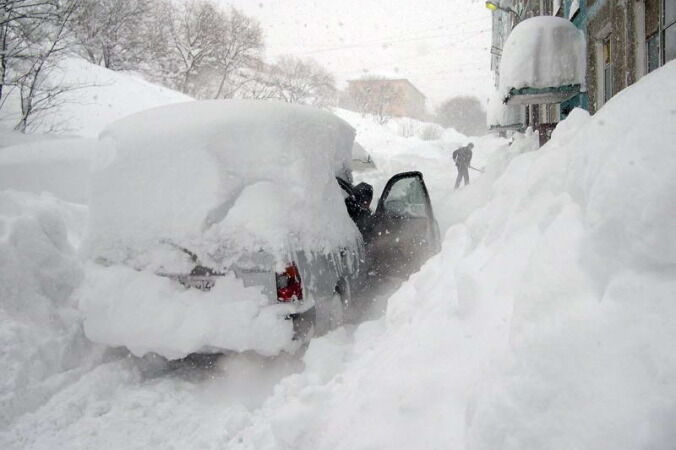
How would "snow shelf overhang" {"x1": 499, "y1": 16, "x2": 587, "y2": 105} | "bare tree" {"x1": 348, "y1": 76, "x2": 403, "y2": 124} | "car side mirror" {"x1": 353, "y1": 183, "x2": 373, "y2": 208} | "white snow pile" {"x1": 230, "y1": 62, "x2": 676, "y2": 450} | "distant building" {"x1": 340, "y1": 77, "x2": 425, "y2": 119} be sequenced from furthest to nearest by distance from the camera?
1. "distant building" {"x1": 340, "y1": 77, "x2": 425, "y2": 119}
2. "bare tree" {"x1": 348, "y1": 76, "x2": 403, "y2": 124}
3. "snow shelf overhang" {"x1": 499, "y1": 16, "x2": 587, "y2": 105}
4. "car side mirror" {"x1": 353, "y1": 183, "x2": 373, "y2": 208}
5. "white snow pile" {"x1": 230, "y1": 62, "x2": 676, "y2": 450}

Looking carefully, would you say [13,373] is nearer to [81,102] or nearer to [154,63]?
[81,102]

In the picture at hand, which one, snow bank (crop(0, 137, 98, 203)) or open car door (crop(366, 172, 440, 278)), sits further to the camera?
snow bank (crop(0, 137, 98, 203))

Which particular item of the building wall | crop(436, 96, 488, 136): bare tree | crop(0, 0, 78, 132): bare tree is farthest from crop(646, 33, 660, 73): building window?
crop(436, 96, 488, 136): bare tree

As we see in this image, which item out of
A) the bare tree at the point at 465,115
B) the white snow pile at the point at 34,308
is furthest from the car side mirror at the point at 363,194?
the bare tree at the point at 465,115

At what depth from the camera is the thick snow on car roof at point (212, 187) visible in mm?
3316

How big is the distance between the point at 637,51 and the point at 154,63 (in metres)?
28.8

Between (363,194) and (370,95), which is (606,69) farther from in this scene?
(370,95)

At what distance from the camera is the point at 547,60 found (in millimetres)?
8758

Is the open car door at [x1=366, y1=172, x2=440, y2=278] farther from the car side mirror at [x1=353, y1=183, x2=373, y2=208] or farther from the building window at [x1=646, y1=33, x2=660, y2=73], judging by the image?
the building window at [x1=646, y1=33, x2=660, y2=73]

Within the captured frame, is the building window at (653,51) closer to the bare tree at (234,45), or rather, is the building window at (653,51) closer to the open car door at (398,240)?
the open car door at (398,240)

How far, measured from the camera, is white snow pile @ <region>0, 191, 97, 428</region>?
3021 mm

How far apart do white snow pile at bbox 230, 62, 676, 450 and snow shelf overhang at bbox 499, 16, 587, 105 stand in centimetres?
718

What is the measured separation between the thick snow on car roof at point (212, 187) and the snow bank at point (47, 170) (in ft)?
14.6

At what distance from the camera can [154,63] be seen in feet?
96.2
